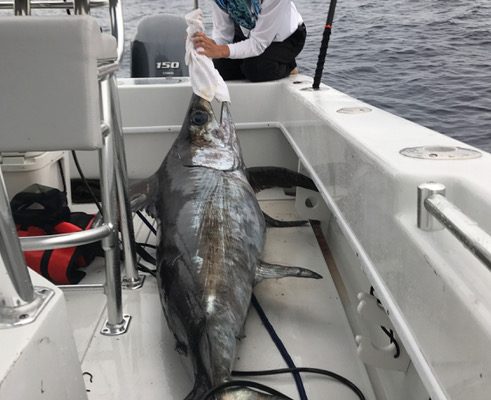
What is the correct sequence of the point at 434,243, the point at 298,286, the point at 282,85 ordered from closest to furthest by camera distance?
1. the point at 434,243
2. the point at 298,286
3. the point at 282,85

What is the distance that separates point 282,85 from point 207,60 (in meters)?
0.53

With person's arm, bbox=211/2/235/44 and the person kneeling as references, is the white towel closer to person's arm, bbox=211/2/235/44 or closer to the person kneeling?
the person kneeling

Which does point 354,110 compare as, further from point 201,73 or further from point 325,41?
point 201,73

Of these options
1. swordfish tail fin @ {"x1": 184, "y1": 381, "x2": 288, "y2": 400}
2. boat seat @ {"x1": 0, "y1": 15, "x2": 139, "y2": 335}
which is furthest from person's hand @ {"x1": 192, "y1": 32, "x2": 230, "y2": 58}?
swordfish tail fin @ {"x1": 184, "y1": 381, "x2": 288, "y2": 400}

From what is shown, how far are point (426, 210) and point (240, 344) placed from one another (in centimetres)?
96

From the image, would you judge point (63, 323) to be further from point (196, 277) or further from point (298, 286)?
point (298, 286)

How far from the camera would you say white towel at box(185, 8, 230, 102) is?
8.56ft

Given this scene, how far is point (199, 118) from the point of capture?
8.47ft

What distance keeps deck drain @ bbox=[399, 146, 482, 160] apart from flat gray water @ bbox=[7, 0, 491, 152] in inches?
175

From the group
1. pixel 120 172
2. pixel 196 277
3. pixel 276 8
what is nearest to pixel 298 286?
pixel 196 277

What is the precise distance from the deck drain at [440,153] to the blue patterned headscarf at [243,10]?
2.09 meters

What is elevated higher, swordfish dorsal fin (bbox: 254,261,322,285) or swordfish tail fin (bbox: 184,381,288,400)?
swordfish dorsal fin (bbox: 254,261,322,285)

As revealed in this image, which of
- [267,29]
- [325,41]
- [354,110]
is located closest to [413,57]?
[267,29]

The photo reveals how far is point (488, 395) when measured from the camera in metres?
0.74
